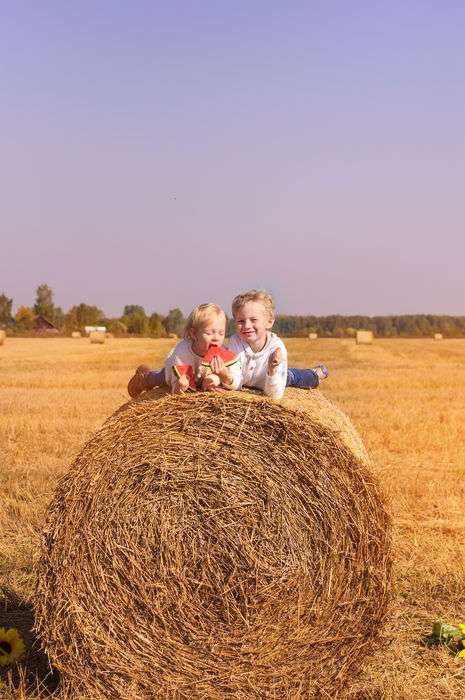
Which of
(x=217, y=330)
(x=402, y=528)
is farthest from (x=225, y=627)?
Answer: (x=402, y=528)

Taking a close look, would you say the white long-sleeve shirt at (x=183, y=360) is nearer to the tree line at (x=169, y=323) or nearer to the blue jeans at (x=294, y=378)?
the blue jeans at (x=294, y=378)

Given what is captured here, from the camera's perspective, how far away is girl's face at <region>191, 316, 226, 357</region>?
15.7 feet

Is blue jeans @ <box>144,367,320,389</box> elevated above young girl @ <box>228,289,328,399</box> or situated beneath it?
situated beneath

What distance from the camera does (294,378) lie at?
593 cm

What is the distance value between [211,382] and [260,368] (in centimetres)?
48

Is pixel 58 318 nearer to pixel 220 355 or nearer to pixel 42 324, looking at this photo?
pixel 42 324

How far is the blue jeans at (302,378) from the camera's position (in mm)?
5922

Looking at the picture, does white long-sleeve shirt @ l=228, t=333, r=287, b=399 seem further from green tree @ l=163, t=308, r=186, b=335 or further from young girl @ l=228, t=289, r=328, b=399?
green tree @ l=163, t=308, r=186, b=335

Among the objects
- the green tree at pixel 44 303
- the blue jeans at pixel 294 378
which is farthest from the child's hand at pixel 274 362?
the green tree at pixel 44 303

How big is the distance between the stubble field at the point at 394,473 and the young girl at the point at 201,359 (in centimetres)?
159

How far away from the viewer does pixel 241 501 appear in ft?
14.4

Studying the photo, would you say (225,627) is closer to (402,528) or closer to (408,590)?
(408,590)

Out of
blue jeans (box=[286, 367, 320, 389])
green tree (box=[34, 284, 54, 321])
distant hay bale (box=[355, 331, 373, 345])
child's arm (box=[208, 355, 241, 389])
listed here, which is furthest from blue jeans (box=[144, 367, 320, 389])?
green tree (box=[34, 284, 54, 321])

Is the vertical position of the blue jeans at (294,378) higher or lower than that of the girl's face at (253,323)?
lower
